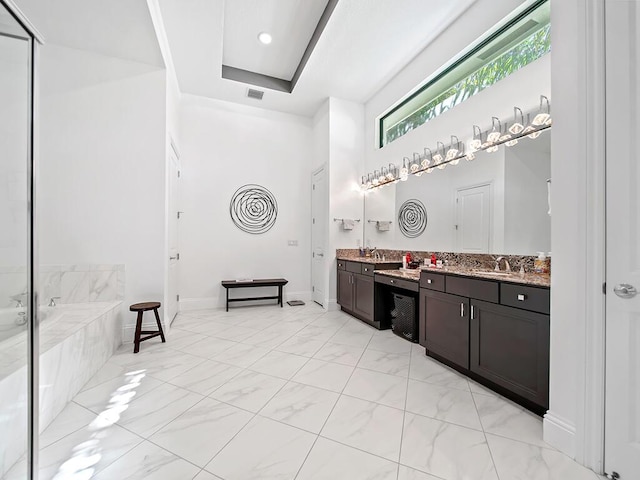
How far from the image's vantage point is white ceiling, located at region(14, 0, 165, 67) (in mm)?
2520

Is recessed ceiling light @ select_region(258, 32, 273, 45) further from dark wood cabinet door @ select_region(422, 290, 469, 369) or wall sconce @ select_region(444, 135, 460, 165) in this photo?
dark wood cabinet door @ select_region(422, 290, 469, 369)

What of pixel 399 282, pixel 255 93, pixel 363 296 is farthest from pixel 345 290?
pixel 255 93

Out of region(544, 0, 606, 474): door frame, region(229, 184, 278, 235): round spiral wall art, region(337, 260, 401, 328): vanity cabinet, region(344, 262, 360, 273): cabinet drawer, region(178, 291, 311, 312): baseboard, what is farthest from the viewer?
region(229, 184, 278, 235): round spiral wall art

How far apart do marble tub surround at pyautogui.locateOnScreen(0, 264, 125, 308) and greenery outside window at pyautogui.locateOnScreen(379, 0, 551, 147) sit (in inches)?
159

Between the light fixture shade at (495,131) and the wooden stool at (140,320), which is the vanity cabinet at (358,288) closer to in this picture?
the light fixture shade at (495,131)

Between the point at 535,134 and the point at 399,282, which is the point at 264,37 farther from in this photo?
the point at 399,282

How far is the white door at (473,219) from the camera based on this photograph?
2783 millimetres

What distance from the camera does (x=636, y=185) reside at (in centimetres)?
127

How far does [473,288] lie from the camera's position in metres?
2.23

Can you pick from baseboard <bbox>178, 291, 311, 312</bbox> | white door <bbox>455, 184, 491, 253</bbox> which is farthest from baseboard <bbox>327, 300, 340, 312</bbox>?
white door <bbox>455, 184, 491, 253</bbox>

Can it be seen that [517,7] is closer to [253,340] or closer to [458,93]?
[458,93]

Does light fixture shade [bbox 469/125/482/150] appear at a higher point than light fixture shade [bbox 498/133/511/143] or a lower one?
higher

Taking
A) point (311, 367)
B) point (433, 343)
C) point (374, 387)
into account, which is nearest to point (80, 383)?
point (311, 367)

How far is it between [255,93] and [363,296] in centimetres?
361
